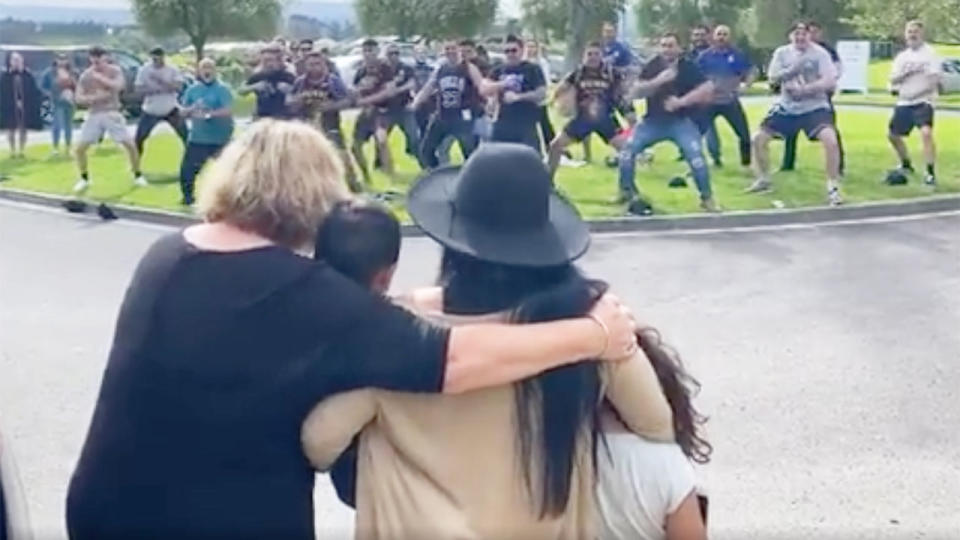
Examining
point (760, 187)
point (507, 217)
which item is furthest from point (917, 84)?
point (507, 217)

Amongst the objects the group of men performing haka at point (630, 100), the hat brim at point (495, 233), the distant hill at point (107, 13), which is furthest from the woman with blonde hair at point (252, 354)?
the group of men performing haka at point (630, 100)

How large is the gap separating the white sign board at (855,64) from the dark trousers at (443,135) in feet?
74.9

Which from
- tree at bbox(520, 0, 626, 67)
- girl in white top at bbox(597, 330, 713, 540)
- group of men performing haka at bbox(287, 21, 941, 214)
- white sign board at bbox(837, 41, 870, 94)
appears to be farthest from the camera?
white sign board at bbox(837, 41, 870, 94)

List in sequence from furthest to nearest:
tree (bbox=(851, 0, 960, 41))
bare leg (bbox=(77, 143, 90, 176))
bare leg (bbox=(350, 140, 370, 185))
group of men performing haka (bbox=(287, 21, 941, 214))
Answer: tree (bbox=(851, 0, 960, 41)) → bare leg (bbox=(77, 143, 90, 176)) → bare leg (bbox=(350, 140, 370, 185)) → group of men performing haka (bbox=(287, 21, 941, 214))

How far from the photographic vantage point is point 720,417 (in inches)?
272

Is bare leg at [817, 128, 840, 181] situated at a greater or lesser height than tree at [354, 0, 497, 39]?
lesser

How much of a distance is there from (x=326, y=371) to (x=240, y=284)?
0.21m

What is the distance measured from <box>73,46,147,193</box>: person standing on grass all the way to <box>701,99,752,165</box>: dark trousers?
6.19 meters

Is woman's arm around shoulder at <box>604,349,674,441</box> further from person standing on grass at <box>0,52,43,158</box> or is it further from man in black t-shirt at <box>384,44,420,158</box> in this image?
person standing on grass at <box>0,52,43,158</box>

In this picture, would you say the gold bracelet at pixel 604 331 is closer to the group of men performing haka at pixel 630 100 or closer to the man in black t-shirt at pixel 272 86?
the group of men performing haka at pixel 630 100

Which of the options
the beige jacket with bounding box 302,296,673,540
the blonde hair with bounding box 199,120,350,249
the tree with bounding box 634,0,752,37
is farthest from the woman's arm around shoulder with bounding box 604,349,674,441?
the tree with bounding box 634,0,752,37

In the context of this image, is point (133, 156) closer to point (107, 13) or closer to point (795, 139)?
point (795, 139)

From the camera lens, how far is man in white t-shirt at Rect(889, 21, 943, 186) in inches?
579

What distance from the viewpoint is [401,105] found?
16.6 meters
